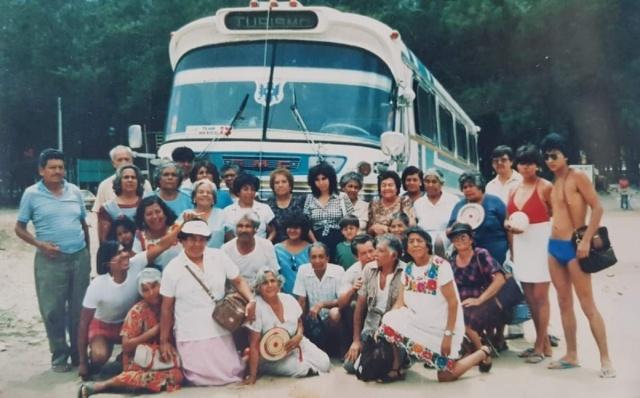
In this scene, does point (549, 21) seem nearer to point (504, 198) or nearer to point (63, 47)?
point (504, 198)

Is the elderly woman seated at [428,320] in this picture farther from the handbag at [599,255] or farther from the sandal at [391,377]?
the handbag at [599,255]

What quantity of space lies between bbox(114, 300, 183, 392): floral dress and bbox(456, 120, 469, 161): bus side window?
357 inches

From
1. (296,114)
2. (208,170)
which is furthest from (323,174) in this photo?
A: (296,114)

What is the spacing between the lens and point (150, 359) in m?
5.16

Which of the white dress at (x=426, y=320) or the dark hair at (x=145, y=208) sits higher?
the dark hair at (x=145, y=208)

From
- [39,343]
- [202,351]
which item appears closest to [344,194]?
[202,351]

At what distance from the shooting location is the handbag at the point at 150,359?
16.9 ft

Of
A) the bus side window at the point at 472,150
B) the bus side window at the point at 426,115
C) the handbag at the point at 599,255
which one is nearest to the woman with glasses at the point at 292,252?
the handbag at the point at 599,255

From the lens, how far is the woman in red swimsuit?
19.0 ft

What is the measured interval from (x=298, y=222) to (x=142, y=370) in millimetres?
1754

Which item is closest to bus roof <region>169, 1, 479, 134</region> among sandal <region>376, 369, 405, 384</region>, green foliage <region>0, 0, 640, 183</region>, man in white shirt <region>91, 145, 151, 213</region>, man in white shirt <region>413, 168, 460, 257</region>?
man in white shirt <region>413, 168, 460, 257</region>

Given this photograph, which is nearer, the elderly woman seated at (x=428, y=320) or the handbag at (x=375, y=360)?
the elderly woman seated at (x=428, y=320)

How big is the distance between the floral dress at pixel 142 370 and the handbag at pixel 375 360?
4.36ft

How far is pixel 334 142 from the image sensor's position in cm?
742
